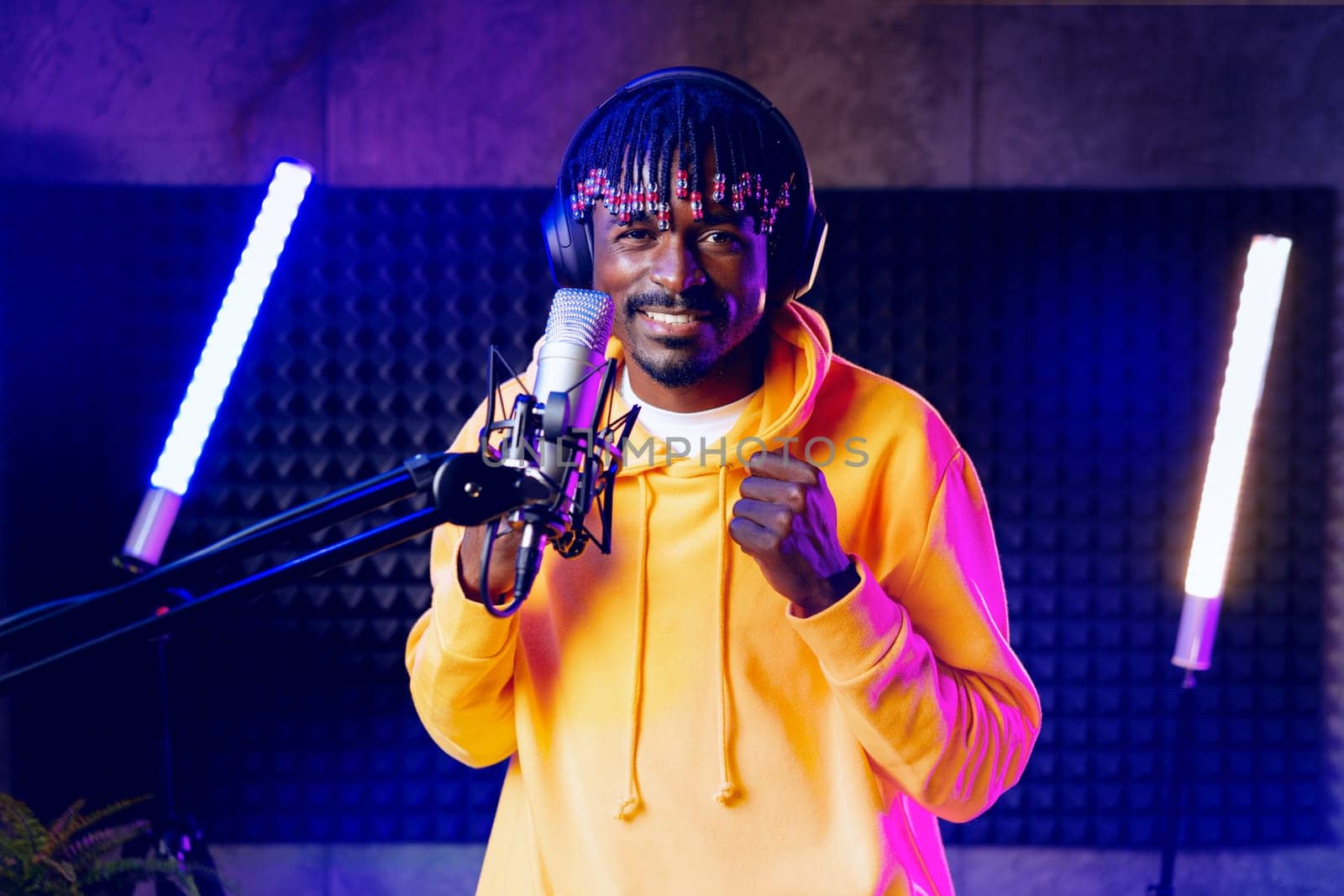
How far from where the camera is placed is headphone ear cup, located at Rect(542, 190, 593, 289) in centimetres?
112

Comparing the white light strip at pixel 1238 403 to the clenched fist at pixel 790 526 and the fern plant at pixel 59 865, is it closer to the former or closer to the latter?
the clenched fist at pixel 790 526

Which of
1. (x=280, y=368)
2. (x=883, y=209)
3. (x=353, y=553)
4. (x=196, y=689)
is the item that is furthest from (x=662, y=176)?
(x=196, y=689)

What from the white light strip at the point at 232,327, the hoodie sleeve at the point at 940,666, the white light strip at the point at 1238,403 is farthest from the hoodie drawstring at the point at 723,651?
the white light strip at the point at 1238,403

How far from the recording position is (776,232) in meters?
1.08

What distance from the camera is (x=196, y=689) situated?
2.66m

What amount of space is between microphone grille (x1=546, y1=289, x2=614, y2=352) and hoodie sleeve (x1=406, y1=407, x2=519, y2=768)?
26 centimetres

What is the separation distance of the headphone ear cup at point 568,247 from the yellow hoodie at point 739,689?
0.67 feet

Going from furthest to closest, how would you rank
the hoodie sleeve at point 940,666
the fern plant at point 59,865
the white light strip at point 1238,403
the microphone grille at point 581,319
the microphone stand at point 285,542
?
the white light strip at point 1238,403, the fern plant at point 59,865, the hoodie sleeve at point 940,666, the microphone grille at point 581,319, the microphone stand at point 285,542

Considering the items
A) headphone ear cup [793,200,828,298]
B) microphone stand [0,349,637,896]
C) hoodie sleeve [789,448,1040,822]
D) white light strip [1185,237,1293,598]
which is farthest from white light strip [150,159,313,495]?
white light strip [1185,237,1293,598]

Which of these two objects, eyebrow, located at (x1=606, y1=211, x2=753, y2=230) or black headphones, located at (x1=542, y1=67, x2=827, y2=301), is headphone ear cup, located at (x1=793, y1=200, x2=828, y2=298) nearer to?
black headphones, located at (x1=542, y1=67, x2=827, y2=301)

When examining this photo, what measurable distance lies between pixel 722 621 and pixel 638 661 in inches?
3.9

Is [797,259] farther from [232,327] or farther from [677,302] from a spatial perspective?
[232,327]

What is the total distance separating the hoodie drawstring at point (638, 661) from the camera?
1034 mm

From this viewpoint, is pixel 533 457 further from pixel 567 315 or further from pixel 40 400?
pixel 40 400
